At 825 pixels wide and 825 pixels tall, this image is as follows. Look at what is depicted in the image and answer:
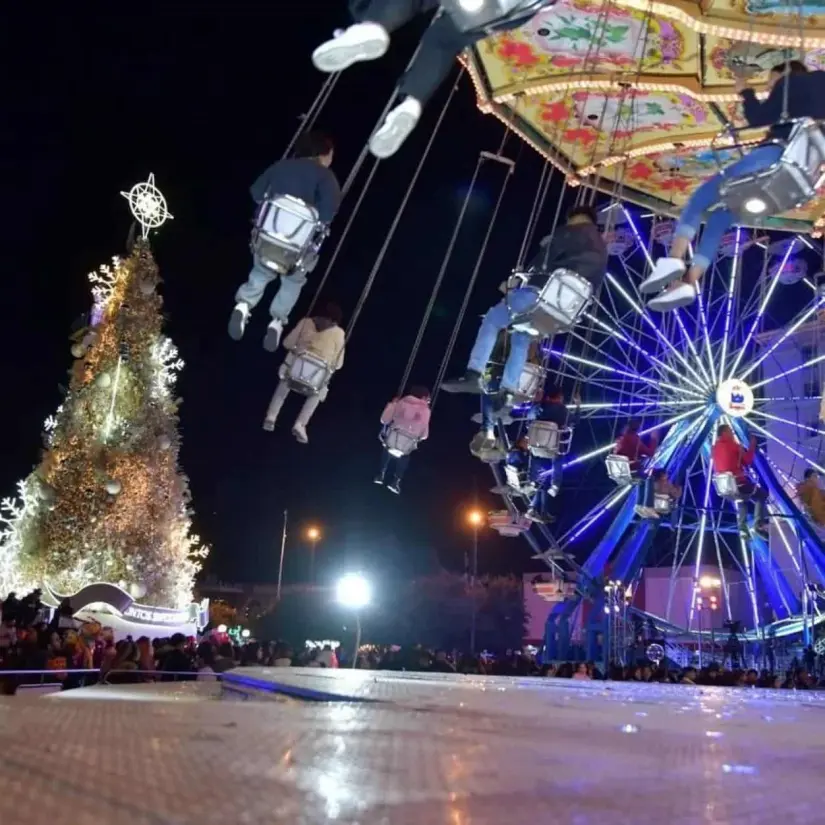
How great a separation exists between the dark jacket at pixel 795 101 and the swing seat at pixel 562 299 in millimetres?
1437

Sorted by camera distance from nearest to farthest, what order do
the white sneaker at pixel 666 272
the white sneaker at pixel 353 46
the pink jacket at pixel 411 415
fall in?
1. the white sneaker at pixel 353 46
2. the white sneaker at pixel 666 272
3. the pink jacket at pixel 411 415

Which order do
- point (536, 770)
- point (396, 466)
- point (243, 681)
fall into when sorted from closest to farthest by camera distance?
point (536, 770), point (243, 681), point (396, 466)

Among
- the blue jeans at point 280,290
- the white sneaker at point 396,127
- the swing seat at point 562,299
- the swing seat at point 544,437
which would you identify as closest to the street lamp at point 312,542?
the swing seat at point 544,437

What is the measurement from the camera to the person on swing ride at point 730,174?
5.04 metres

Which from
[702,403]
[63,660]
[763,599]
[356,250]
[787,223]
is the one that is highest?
[356,250]

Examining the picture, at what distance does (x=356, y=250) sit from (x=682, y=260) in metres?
18.8

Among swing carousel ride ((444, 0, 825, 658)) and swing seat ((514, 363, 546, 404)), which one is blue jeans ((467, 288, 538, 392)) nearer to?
swing seat ((514, 363, 546, 404))

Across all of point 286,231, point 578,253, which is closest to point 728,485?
point 578,253

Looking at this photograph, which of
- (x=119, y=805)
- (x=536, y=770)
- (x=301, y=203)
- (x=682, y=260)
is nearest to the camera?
(x=119, y=805)

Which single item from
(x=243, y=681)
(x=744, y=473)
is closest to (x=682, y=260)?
(x=243, y=681)

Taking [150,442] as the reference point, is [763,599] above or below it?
below

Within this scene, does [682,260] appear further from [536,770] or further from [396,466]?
[396,466]

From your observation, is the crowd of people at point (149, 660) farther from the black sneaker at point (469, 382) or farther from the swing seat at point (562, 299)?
the swing seat at point (562, 299)

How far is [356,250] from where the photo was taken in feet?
78.7
